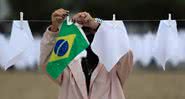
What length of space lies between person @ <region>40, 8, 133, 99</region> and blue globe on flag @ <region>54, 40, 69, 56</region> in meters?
0.03

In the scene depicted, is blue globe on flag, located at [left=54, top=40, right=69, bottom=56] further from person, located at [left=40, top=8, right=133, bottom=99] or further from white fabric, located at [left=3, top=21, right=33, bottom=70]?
white fabric, located at [left=3, top=21, right=33, bottom=70]

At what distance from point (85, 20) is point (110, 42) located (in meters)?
0.30

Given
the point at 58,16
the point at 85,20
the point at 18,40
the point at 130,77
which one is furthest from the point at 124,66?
the point at 130,77

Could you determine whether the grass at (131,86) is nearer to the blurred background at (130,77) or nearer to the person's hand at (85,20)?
the blurred background at (130,77)

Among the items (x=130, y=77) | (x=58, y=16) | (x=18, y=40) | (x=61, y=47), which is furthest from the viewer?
(x=130, y=77)

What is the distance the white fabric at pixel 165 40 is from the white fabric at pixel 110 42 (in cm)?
35

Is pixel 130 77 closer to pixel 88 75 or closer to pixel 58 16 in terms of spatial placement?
pixel 88 75

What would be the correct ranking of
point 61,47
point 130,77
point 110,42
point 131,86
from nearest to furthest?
point 61,47 → point 110,42 → point 131,86 → point 130,77

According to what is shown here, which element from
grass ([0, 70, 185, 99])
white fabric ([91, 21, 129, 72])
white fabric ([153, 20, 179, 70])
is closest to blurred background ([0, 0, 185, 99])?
grass ([0, 70, 185, 99])

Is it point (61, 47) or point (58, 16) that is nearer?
point (58, 16)

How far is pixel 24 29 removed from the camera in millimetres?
3176

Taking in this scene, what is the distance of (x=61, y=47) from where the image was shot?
2.87 metres

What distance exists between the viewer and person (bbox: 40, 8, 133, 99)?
2826mm

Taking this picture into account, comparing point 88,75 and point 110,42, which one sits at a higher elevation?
point 110,42
